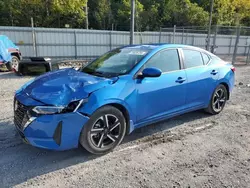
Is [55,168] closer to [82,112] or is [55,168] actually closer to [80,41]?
[82,112]

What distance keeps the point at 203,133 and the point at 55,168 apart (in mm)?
2629

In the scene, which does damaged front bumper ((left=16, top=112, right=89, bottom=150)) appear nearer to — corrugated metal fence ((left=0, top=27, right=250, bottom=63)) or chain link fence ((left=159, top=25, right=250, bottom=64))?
corrugated metal fence ((left=0, top=27, right=250, bottom=63))

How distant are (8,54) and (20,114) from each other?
862 centimetres

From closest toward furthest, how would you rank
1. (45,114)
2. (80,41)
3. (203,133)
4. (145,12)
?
(45,114) < (203,133) < (80,41) < (145,12)

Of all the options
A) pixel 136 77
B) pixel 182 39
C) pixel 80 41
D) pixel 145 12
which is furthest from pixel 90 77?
pixel 145 12

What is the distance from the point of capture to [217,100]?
16.1 feet

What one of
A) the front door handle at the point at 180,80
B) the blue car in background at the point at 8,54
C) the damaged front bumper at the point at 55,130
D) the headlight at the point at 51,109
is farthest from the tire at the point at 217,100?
the blue car in background at the point at 8,54

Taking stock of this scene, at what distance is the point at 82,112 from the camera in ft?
9.30

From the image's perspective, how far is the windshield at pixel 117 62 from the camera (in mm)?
3550

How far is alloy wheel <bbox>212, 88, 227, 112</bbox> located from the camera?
4832 mm

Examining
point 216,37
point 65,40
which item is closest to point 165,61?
point 65,40

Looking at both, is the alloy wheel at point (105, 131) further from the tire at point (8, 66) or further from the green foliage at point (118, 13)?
the green foliage at point (118, 13)

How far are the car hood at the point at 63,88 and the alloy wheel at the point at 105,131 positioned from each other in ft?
1.48

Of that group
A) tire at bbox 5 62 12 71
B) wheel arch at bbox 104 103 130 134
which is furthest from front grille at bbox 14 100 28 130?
tire at bbox 5 62 12 71
